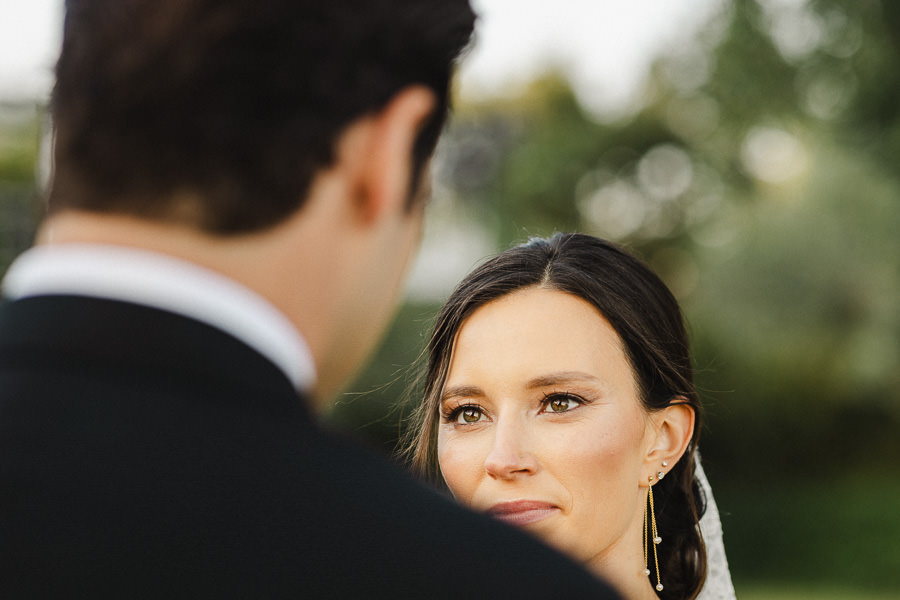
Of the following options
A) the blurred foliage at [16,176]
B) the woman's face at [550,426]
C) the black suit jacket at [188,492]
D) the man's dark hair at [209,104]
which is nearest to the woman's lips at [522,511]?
the woman's face at [550,426]

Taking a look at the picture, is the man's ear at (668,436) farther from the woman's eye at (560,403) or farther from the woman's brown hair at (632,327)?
the woman's eye at (560,403)

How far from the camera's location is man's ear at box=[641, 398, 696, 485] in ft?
10.6

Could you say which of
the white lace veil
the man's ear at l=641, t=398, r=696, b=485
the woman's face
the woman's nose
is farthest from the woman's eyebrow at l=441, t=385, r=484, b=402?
the white lace veil

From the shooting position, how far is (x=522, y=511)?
2.94m

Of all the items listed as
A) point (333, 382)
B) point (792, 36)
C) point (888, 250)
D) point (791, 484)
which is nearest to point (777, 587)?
point (791, 484)

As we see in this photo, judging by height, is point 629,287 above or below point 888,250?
below

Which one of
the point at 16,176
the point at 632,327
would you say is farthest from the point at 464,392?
the point at 16,176

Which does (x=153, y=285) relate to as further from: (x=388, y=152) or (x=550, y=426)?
(x=550, y=426)

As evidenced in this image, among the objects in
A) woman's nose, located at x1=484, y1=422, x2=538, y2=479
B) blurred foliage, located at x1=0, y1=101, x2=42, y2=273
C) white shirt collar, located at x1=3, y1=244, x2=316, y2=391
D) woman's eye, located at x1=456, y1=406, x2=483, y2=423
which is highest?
blurred foliage, located at x1=0, y1=101, x2=42, y2=273

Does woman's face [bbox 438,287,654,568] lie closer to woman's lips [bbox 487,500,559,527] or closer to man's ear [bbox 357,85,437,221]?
woman's lips [bbox 487,500,559,527]

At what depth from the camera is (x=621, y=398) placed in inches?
124

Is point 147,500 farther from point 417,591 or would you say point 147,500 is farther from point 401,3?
point 401,3

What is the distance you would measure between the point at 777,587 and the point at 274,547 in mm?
19715

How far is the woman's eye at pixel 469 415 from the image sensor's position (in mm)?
3189
